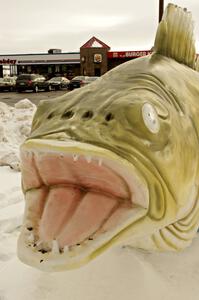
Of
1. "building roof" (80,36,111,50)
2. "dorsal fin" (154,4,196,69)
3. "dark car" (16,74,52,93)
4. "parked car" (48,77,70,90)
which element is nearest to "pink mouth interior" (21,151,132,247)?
"dorsal fin" (154,4,196,69)

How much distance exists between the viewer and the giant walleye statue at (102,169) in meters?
1.44

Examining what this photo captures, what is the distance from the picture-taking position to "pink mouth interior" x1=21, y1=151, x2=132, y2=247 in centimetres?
145

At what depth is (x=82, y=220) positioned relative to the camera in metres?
1.53

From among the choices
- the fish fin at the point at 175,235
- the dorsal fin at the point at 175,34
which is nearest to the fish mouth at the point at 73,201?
the fish fin at the point at 175,235

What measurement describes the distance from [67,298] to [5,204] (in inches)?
62.8

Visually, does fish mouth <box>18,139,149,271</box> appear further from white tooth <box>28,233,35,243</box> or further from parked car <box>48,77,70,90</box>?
parked car <box>48,77,70,90</box>

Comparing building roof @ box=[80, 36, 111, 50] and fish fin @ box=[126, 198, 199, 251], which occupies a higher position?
building roof @ box=[80, 36, 111, 50]

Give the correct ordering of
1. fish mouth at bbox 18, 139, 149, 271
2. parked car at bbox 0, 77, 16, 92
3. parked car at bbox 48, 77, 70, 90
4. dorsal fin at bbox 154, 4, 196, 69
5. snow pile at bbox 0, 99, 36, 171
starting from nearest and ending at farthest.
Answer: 1. fish mouth at bbox 18, 139, 149, 271
2. dorsal fin at bbox 154, 4, 196, 69
3. snow pile at bbox 0, 99, 36, 171
4. parked car at bbox 0, 77, 16, 92
5. parked car at bbox 48, 77, 70, 90

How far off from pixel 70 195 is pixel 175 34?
1231 mm

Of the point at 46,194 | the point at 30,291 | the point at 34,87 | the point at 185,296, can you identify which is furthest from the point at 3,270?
the point at 34,87

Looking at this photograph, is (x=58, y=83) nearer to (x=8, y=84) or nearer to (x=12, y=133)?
(x=8, y=84)

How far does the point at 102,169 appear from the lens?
4.65 ft

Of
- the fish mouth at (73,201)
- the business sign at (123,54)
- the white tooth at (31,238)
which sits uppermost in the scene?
the fish mouth at (73,201)

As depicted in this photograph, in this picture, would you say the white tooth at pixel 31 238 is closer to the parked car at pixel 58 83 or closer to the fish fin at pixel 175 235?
the fish fin at pixel 175 235
